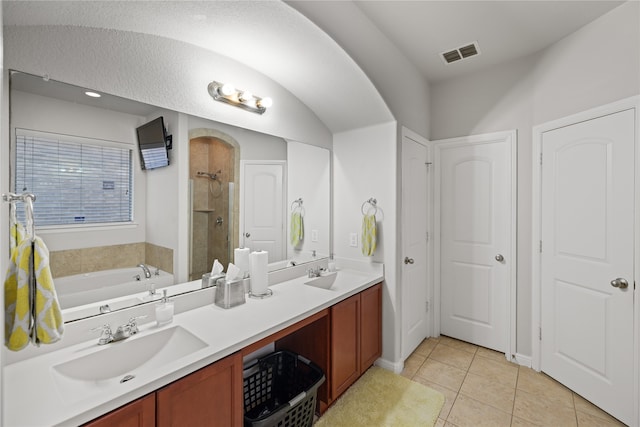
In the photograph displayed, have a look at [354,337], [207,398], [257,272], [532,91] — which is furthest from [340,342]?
[532,91]

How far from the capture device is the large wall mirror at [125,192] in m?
1.30

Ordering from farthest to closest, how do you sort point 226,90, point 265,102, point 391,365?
point 391,365
point 265,102
point 226,90

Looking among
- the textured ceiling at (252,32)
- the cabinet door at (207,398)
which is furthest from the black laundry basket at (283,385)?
the textured ceiling at (252,32)

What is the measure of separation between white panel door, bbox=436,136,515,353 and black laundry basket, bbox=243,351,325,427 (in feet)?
6.09

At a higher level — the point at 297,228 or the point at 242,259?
the point at 297,228

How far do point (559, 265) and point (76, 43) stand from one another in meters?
3.42

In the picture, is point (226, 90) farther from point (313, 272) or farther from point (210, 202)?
point (313, 272)

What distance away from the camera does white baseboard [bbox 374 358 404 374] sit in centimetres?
249

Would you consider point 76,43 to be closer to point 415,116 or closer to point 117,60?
point 117,60

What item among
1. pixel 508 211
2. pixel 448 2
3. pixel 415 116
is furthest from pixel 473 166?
pixel 448 2

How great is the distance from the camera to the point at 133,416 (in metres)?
1.02

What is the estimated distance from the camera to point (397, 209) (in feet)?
8.14

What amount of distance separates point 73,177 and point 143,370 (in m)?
0.94

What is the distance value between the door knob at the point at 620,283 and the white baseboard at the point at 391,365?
63.6 inches
